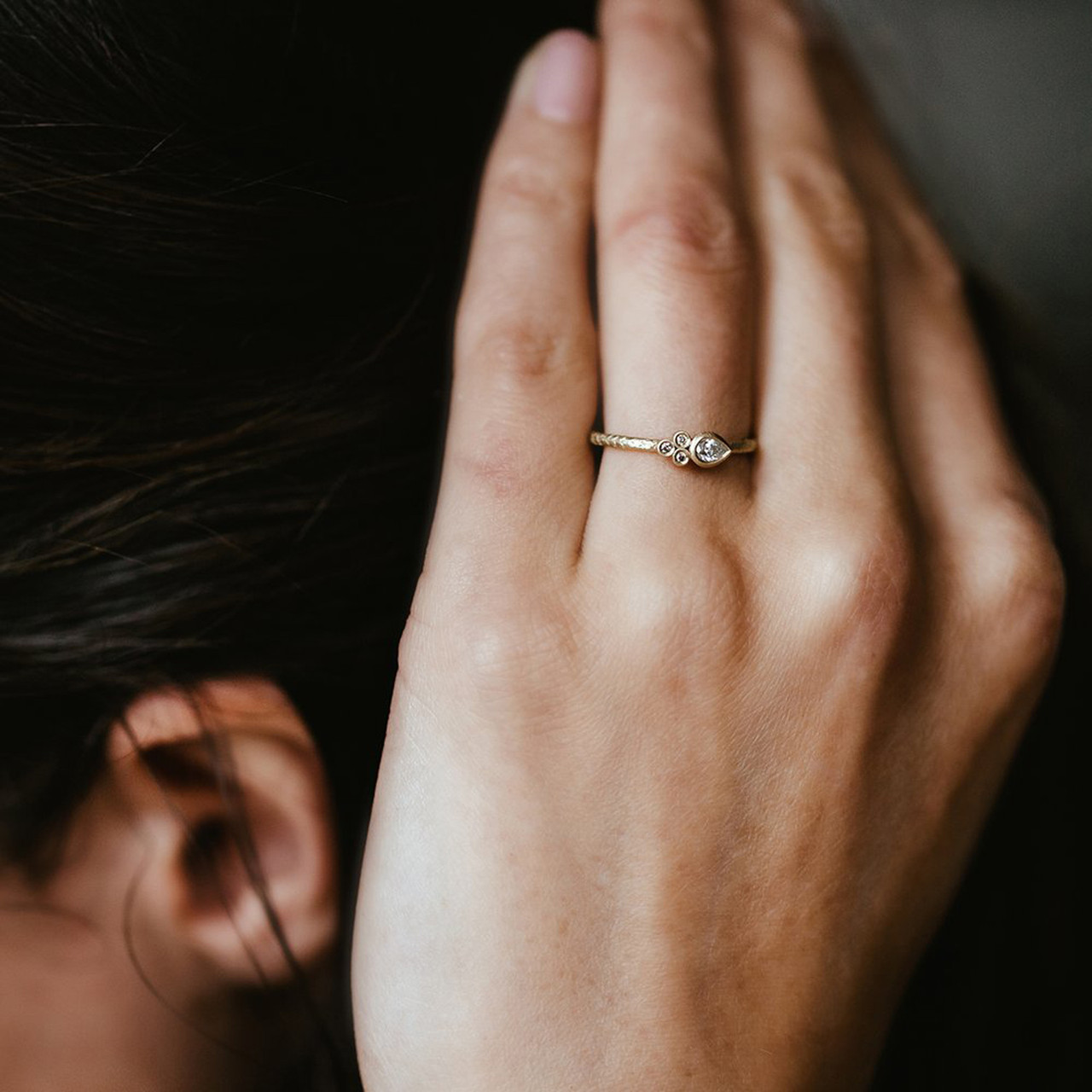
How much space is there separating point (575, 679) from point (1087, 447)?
1.19 metres

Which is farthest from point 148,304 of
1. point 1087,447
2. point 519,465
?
point 1087,447

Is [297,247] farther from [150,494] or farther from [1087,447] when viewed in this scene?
[1087,447]

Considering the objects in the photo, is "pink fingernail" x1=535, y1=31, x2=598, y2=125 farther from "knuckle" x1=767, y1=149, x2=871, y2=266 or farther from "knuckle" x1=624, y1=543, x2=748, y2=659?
"knuckle" x1=624, y1=543, x2=748, y2=659

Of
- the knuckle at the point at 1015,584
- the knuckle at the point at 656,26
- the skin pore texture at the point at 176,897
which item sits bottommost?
the skin pore texture at the point at 176,897

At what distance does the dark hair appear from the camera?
0.72 m

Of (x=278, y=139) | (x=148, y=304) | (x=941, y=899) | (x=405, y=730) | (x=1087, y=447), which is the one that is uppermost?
(x=278, y=139)

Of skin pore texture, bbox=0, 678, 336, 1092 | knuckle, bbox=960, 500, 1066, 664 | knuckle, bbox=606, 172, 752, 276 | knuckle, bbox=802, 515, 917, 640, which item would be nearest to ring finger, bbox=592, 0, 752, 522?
knuckle, bbox=606, 172, 752, 276

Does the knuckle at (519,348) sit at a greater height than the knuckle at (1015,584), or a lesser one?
greater

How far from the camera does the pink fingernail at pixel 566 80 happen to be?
913mm

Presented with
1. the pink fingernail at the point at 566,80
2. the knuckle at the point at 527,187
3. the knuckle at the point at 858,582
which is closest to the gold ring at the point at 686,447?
the knuckle at the point at 858,582

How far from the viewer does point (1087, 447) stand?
156 cm

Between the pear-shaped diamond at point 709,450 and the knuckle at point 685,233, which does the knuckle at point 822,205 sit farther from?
the pear-shaped diamond at point 709,450

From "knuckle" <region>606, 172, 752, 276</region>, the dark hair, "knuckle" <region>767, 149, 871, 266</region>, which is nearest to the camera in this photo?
the dark hair

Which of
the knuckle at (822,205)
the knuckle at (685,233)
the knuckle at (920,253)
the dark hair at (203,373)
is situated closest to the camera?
the dark hair at (203,373)
